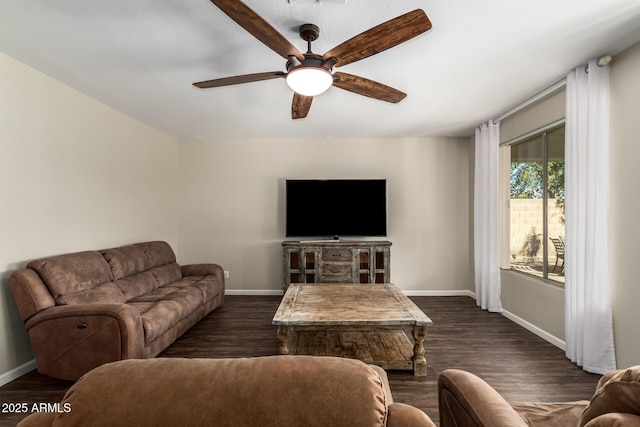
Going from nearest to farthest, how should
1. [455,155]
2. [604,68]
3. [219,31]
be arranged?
[219,31] → [604,68] → [455,155]

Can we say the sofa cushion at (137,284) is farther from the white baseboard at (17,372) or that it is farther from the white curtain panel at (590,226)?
the white curtain panel at (590,226)

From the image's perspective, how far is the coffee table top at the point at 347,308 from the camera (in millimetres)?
2488

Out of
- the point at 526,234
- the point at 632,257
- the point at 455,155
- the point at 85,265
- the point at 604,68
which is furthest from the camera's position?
the point at 455,155

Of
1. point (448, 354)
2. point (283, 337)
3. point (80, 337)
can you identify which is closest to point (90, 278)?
point (80, 337)

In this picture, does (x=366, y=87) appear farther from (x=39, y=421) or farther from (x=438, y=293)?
(x=438, y=293)

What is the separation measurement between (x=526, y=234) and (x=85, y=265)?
4.75 m

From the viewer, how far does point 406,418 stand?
0.75 metres

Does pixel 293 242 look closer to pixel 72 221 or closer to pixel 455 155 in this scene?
pixel 72 221

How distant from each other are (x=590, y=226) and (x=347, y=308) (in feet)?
6.99

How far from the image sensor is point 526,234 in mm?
3734

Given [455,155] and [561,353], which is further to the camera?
[455,155]

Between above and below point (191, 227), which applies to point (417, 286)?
below

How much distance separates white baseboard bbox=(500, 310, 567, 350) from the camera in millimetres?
2984

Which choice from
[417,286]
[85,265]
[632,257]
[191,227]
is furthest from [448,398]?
[191,227]
